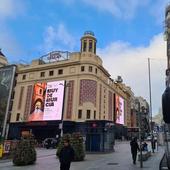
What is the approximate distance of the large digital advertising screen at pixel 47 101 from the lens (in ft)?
199

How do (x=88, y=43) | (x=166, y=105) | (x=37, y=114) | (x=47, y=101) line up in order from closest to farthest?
1. (x=166, y=105)
2. (x=47, y=101)
3. (x=37, y=114)
4. (x=88, y=43)

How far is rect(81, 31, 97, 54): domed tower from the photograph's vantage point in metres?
65.6

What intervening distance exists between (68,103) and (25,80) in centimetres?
1539

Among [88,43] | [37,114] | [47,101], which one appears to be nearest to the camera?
[47,101]

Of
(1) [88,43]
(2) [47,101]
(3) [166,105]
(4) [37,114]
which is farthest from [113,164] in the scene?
(1) [88,43]

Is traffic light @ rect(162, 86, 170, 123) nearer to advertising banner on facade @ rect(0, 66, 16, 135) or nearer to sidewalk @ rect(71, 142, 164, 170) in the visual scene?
sidewalk @ rect(71, 142, 164, 170)

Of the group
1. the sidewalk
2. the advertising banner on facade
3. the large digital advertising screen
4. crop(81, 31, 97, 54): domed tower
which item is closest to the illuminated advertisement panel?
crop(81, 31, 97, 54): domed tower

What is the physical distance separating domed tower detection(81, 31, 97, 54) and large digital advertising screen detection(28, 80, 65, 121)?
9689 millimetres

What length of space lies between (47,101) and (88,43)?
16.8 m

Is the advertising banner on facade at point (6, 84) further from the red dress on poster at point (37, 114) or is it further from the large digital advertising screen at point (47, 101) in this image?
the red dress on poster at point (37, 114)

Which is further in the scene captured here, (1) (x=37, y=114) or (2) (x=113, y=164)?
(1) (x=37, y=114)

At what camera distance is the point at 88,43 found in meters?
66.0

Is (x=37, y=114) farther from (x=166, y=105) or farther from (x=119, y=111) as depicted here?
(x=166, y=105)

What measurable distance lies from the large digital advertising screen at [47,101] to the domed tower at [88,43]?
31.8 feet
